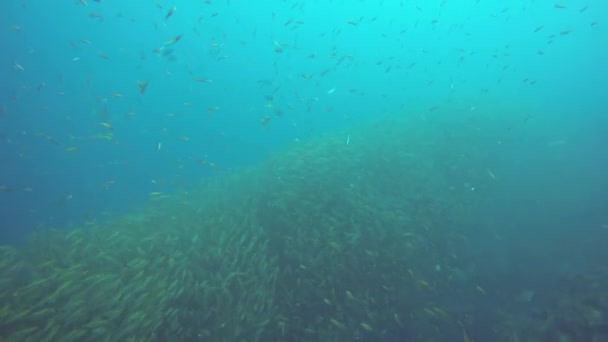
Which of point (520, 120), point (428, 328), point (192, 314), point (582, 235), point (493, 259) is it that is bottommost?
point (520, 120)

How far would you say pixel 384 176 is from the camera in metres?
11.5

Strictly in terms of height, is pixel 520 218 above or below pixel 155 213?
below

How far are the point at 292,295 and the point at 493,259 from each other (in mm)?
5249

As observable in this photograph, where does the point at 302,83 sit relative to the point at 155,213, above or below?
below

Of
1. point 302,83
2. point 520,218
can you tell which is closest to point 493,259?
point 520,218

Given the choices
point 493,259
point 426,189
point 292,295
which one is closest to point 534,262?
point 493,259

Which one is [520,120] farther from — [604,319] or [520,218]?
[604,319]

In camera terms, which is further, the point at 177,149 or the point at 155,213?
the point at 177,149

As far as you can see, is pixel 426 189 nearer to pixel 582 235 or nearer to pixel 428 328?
pixel 582 235

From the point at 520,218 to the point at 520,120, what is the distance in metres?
10.6

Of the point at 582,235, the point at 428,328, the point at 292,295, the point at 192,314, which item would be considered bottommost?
the point at 582,235

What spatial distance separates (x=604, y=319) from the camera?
5.38 m

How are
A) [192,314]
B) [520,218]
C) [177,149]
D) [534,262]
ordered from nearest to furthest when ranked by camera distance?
[192,314], [534,262], [520,218], [177,149]

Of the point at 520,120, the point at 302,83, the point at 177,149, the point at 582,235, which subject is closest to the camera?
the point at 582,235
